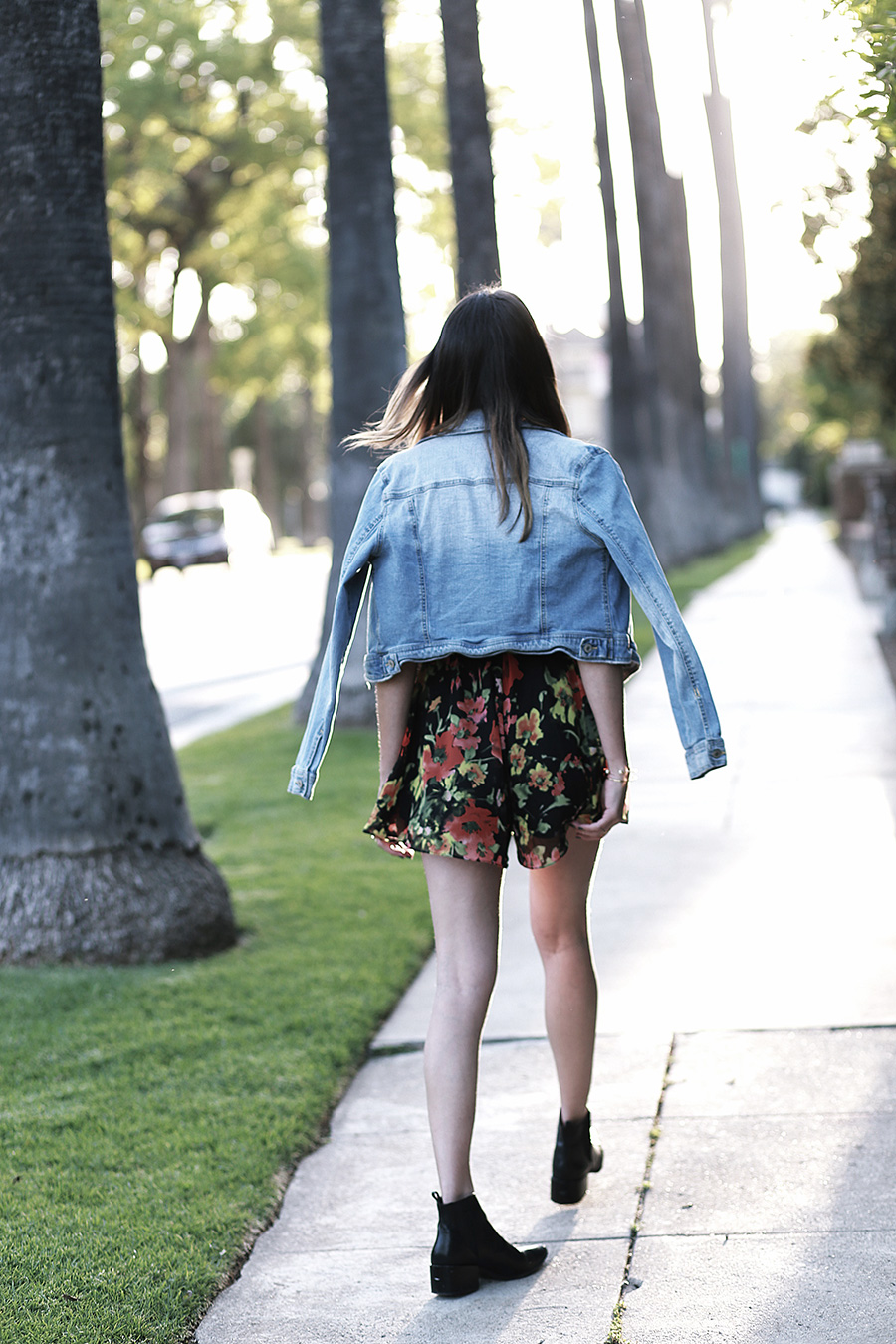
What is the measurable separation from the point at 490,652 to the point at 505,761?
22 centimetres

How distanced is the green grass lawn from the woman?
658 millimetres

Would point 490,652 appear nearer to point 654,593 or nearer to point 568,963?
point 654,593

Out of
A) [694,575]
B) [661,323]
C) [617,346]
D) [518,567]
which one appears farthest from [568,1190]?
[661,323]

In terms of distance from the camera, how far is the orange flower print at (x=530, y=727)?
3.27 metres

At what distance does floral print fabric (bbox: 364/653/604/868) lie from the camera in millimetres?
3250

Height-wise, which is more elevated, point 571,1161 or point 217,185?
point 217,185

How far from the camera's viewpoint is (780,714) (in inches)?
421

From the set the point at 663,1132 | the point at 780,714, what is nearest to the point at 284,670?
the point at 780,714

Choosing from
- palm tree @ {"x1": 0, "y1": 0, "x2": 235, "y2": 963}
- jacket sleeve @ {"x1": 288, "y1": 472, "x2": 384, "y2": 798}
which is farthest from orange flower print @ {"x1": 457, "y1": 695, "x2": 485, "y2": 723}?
palm tree @ {"x1": 0, "y1": 0, "x2": 235, "y2": 963}

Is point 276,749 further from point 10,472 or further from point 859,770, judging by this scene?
point 10,472

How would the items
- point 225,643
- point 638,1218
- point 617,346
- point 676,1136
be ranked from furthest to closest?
point 617,346 → point 225,643 → point 676,1136 → point 638,1218

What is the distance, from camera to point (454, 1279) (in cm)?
326

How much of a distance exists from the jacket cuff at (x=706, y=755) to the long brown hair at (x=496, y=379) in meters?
0.54

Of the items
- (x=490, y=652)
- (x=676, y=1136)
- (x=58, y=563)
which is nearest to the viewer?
(x=490, y=652)
